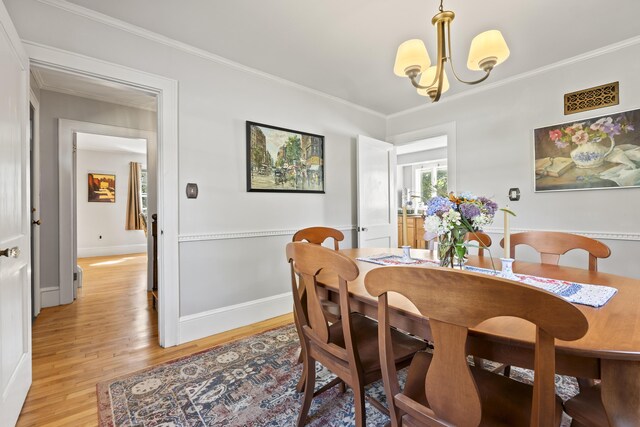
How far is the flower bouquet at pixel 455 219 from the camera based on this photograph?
1276mm

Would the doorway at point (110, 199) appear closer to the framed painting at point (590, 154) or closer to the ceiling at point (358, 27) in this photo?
the ceiling at point (358, 27)

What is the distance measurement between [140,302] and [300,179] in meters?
2.41

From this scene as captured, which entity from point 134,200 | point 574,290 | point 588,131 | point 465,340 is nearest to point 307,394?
point 465,340

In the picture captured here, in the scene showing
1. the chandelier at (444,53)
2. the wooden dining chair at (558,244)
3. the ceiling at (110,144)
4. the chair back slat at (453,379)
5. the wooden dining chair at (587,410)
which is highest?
the ceiling at (110,144)

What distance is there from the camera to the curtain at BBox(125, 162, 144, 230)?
6980 mm

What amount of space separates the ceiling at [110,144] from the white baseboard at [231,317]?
436cm

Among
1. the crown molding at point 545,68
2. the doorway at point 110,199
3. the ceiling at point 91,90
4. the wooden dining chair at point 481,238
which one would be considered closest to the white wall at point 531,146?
the crown molding at point 545,68

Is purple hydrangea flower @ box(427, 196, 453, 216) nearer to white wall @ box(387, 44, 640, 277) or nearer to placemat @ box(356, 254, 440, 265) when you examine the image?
placemat @ box(356, 254, 440, 265)

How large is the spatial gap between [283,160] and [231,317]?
1.63 meters

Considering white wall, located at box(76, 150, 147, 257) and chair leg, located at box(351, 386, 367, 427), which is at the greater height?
white wall, located at box(76, 150, 147, 257)

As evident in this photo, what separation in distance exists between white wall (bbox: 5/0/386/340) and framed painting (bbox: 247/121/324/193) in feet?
0.26

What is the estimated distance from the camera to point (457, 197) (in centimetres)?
135

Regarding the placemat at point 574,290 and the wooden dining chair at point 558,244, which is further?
the wooden dining chair at point 558,244

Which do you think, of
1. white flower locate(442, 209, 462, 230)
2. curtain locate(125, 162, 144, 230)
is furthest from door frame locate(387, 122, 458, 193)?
curtain locate(125, 162, 144, 230)
